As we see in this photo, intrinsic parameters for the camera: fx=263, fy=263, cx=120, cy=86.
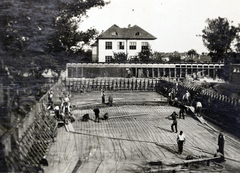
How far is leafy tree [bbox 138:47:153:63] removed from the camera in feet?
66.8

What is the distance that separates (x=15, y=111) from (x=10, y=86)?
0.96 metres

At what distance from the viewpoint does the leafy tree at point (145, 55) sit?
66.8 ft

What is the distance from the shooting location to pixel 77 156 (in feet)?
28.0

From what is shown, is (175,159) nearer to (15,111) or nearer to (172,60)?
(15,111)

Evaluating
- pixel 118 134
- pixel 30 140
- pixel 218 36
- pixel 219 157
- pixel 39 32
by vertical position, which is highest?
pixel 218 36

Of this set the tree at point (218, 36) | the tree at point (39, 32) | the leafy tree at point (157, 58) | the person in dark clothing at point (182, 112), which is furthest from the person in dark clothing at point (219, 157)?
the leafy tree at point (157, 58)

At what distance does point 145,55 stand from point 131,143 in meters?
13.6

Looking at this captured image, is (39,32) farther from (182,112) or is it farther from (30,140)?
(182,112)

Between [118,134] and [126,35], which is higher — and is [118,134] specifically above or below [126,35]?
below

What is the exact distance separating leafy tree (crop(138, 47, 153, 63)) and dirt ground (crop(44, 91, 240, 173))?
6421 millimetres

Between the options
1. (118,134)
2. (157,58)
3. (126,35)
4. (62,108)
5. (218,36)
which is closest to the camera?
(118,134)

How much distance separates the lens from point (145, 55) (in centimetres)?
2252

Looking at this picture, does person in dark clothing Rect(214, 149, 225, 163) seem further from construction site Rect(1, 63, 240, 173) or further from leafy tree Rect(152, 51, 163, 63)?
leafy tree Rect(152, 51, 163, 63)

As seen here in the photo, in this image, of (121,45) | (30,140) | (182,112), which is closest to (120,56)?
(121,45)
